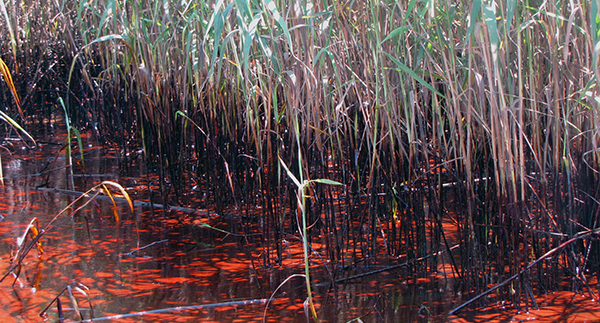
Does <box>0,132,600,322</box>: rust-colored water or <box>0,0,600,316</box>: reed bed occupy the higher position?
<box>0,0,600,316</box>: reed bed

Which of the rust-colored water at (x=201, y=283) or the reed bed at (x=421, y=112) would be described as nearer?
the reed bed at (x=421, y=112)

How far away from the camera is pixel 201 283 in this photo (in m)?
2.04

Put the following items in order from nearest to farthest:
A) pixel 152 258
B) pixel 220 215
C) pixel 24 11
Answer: pixel 152 258
pixel 220 215
pixel 24 11

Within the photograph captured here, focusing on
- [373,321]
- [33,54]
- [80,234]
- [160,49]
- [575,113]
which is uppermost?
[33,54]

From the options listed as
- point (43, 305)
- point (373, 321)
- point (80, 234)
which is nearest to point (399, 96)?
Result: point (373, 321)

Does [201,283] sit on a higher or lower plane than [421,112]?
lower

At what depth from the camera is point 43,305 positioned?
1.85 m

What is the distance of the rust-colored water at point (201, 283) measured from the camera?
1771 millimetres

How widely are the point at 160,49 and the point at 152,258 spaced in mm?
972

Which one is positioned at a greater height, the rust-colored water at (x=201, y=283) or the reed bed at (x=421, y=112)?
the reed bed at (x=421, y=112)

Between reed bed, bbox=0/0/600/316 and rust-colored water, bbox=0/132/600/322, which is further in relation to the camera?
rust-colored water, bbox=0/132/600/322

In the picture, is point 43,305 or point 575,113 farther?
point 43,305

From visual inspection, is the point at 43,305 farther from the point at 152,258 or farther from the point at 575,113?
the point at 575,113

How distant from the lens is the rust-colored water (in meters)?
1.77
